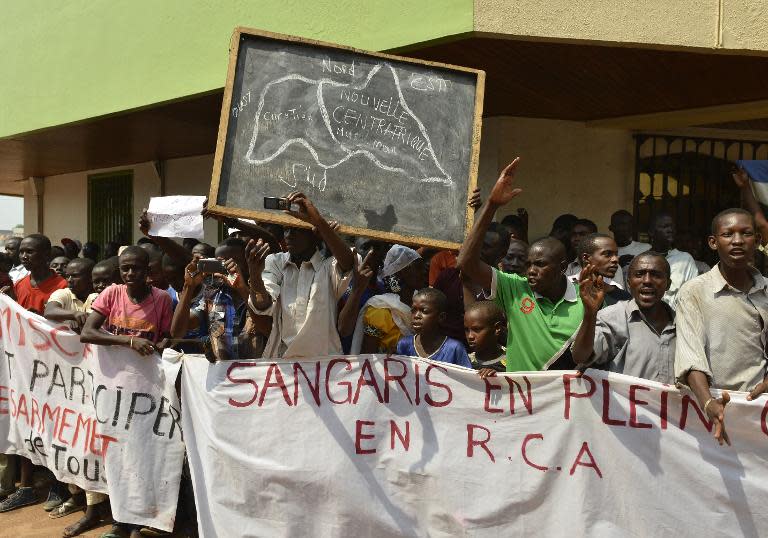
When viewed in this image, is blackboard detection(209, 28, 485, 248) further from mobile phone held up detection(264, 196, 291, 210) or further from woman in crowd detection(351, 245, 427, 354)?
woman in crowd detection(351, 245, 427, 354)

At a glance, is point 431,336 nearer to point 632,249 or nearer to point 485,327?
point 485,327

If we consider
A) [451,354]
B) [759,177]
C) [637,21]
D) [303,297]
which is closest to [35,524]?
[303,297]

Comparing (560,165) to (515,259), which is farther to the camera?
(560,165)

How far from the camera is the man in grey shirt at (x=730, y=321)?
10.9 ft

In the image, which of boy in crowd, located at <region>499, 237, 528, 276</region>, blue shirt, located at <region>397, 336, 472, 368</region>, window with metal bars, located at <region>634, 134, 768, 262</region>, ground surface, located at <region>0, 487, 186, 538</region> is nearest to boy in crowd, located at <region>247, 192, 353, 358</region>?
blue shirt, located at <region>397, 336, 472, 368</region>

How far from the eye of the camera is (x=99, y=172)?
1412cm

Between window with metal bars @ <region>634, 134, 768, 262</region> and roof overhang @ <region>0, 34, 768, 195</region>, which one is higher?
roof overhang @ <region>0, 34, 768, 195</region>

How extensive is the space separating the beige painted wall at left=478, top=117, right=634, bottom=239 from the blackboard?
3.33 meters

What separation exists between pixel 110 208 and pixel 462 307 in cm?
1083

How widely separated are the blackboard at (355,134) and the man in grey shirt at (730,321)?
115 centimetres

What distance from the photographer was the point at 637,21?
205 inches

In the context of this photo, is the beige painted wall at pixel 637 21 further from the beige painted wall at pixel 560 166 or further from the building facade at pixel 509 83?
the beige painted wall at pixel 560 166

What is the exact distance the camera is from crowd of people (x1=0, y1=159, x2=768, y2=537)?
3352mm

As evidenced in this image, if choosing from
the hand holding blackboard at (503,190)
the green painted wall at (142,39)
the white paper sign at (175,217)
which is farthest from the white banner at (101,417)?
the green painted wall at (142,39)
